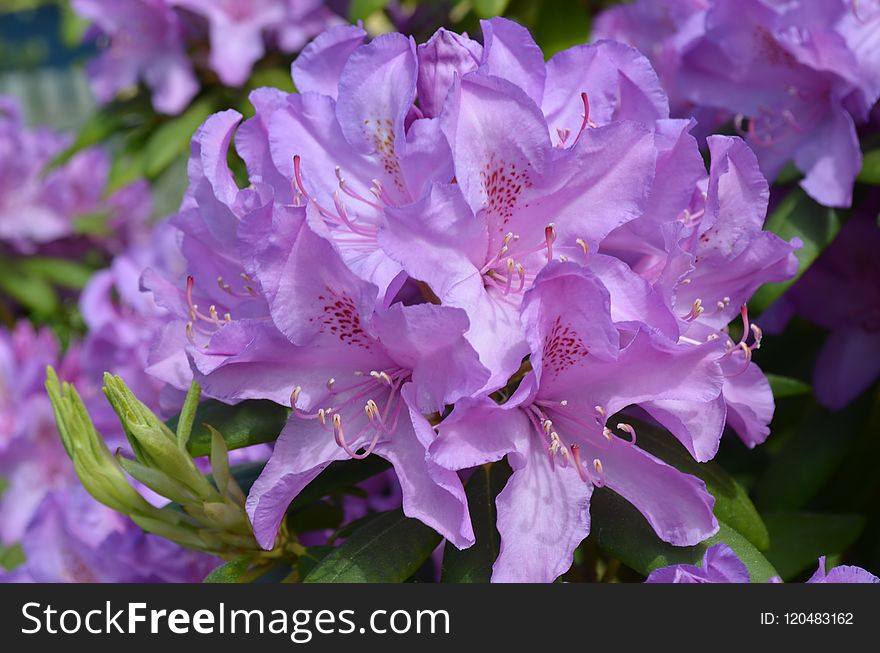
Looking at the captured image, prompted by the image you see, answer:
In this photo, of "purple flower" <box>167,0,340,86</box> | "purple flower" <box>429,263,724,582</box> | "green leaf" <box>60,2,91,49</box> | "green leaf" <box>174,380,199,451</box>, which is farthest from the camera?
"green leaf" <box>60,2,91,49</box>

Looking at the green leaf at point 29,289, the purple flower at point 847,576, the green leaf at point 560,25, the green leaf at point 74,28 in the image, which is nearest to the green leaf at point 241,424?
the purple flower at point 847,576

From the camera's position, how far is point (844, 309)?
4.51 feet

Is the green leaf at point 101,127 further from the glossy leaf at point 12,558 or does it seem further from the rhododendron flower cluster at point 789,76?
the rhododendron flower cluster at point 789,76

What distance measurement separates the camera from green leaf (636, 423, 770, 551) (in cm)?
96

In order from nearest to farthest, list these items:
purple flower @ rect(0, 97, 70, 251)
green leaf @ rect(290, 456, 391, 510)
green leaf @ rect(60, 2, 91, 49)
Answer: green leaf @ rect(290, 456, 391, 510) < green leaf @ rect(60, 2, 91, 49) < purple flower @ rect(0, 97, 70, 251)

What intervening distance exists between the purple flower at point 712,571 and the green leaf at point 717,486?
0.40 ft

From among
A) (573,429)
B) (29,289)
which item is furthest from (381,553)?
(29,289)

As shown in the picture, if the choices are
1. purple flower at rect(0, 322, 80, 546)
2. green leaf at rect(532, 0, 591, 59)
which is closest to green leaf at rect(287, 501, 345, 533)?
purple flower at rect(0, 322, 80, 546)

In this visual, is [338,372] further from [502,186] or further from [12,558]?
[12,558]


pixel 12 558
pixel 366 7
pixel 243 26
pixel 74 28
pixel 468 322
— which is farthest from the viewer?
pixel 74 28

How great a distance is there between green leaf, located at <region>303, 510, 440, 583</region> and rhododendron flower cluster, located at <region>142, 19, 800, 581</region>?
64 mm

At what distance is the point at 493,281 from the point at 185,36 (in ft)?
4.17

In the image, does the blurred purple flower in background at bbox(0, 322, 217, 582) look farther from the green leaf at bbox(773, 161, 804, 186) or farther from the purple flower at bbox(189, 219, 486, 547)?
the green leaf at bbox(773, 161, 804, 186)

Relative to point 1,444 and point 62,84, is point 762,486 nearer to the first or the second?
point 1,444
